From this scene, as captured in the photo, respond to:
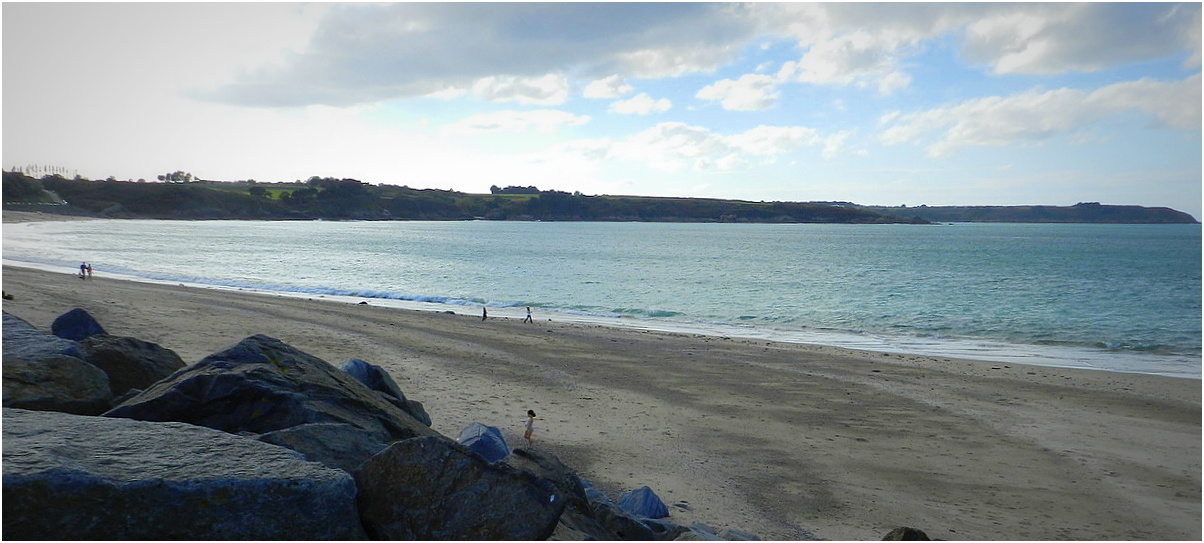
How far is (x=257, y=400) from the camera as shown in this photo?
6.04m

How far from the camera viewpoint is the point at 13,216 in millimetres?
106875

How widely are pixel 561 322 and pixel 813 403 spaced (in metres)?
15.0

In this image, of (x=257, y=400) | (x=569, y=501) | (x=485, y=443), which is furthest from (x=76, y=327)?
(x=569, y=501)

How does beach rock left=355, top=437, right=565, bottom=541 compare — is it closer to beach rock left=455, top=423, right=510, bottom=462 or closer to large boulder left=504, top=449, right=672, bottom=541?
large boulder left=504, top=449, right=672, bottom=541

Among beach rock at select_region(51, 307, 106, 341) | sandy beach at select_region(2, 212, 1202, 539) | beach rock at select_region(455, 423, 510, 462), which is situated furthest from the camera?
beach rock at select_region(51, 307, 106, 341)

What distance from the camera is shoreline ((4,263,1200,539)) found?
28.7ft

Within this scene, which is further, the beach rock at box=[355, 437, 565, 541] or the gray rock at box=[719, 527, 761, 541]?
the gray rock at box=[719, 527, 761, 541]

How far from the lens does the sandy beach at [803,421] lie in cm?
874

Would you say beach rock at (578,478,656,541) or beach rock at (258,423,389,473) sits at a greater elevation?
beach rock at (258,423,389,473)

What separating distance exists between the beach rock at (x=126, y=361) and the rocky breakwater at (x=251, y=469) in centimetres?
79

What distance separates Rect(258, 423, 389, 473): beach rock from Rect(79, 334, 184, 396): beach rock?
11.6 feet

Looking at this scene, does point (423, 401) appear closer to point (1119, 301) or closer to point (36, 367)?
point (36, 367)

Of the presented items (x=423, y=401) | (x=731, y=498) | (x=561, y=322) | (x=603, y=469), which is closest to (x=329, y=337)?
(x=423, y=401)

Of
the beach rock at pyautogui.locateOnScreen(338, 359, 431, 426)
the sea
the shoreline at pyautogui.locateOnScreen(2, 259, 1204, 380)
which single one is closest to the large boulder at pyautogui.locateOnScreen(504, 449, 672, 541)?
the beach rock at pyautogui.locateOnScreen(338, 359, 431, 426)
